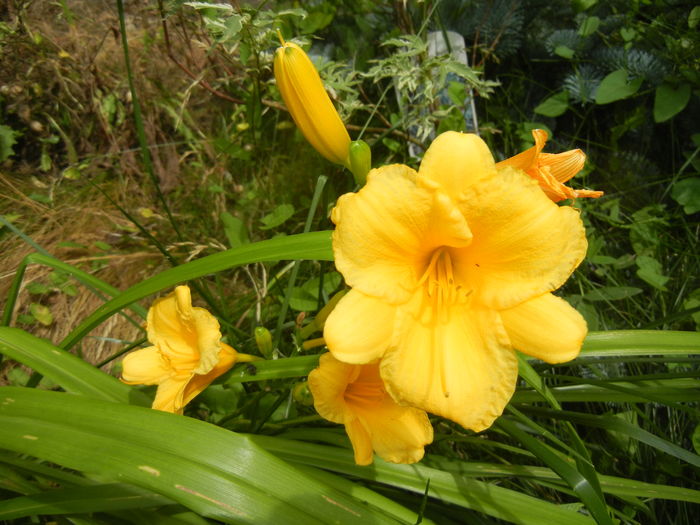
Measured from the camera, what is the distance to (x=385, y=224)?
0.75 meters

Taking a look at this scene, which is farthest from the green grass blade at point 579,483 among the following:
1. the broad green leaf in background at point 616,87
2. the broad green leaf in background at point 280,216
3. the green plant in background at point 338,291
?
the broad green leaf in background at point 616,87

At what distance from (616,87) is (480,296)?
5.02 feet

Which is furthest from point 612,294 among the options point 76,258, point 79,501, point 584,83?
point 76,258

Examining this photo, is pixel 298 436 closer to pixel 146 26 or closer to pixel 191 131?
pixel 191 131

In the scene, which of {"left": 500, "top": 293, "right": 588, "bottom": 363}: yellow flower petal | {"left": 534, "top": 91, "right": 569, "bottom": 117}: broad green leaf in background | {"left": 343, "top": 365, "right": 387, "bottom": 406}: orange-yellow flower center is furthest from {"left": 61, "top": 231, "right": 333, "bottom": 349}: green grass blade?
{"left": 534, "top": 91, "right": 569, "bottom": 117}: broad green leaf in background

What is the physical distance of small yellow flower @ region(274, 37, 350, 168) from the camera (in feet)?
2.90

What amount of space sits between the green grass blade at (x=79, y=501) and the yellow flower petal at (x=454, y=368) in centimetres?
64

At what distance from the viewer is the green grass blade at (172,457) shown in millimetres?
774

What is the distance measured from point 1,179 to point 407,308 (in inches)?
87.5

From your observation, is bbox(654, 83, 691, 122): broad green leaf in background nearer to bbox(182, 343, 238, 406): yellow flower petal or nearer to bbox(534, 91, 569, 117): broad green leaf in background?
bbox(534, 91, 569, 117): broad green leaf in background

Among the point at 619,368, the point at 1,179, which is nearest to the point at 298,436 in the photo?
the point at 619,368

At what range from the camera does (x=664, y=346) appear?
102 centimetres

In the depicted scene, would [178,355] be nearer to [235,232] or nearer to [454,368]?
[454,368]

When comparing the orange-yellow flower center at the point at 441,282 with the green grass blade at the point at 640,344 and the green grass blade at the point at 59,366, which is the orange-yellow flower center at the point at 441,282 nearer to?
the green grass blade at the point at 640,344
